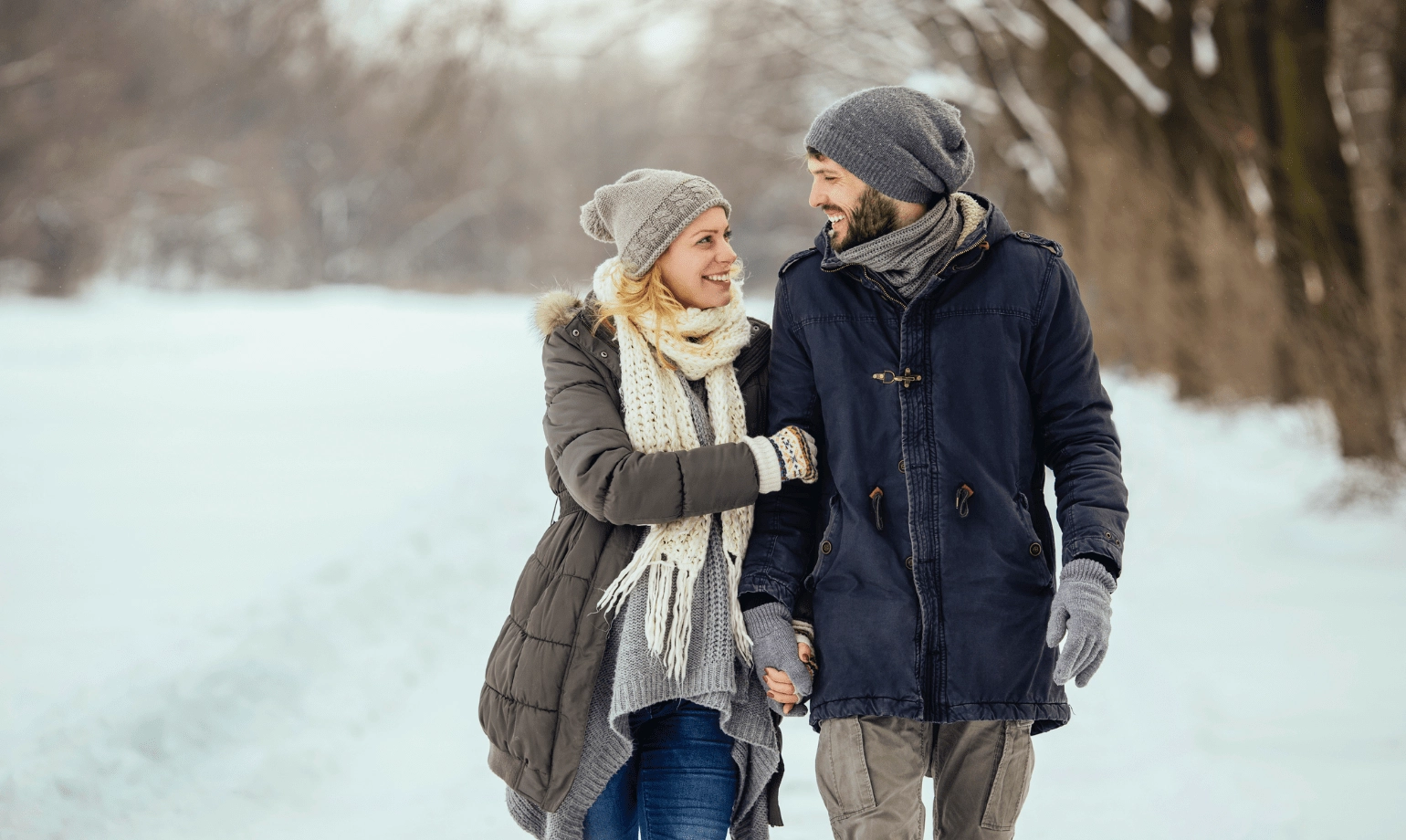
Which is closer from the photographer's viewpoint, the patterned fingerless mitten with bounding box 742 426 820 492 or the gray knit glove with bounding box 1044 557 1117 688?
the gray knit glove with bounding box 1044 557 1117 688

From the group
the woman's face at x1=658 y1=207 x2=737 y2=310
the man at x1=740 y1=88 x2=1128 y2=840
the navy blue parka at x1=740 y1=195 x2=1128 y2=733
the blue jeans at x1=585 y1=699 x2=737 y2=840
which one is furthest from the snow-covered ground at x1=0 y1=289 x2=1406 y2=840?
the woman's face at x1=658 y1=207 x2=737 y2=310

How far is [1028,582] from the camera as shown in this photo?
241cm

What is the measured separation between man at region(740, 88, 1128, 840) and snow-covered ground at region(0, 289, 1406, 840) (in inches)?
54.5

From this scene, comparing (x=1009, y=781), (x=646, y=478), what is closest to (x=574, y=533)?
(x=646, y=478)

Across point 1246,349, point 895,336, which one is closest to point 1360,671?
point 895,336

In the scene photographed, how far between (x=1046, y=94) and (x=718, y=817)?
14.8 m

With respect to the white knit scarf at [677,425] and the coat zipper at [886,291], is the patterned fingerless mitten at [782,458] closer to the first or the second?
the white knit scarf at [677,425]

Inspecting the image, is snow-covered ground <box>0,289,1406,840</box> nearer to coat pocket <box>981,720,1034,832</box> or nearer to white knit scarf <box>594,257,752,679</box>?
coat pocket <box>981,720,1034,832</box>

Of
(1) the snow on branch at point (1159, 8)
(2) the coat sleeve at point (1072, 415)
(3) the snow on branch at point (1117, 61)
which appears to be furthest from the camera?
(3) the snow on branch at point (1117, 61)

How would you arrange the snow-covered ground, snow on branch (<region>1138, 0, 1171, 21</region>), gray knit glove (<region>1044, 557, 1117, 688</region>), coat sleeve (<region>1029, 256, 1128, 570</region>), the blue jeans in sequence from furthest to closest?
snow on branch (<region>1138, 0, 1171, 21</region>) → the snow-covered ground → the blue jeans → coat sleeve (<region>1029, 256, 1128, 570</region>) → gray knit glove (<region>1044, 557, 1117, 688</region>)

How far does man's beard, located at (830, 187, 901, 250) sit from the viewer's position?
248cm

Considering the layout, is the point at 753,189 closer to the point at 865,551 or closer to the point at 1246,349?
the point at 1246,349

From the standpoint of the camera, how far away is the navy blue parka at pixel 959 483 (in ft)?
7.87

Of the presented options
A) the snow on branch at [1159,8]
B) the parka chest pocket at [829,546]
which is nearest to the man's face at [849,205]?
the parka chest pocket at [829,546]
